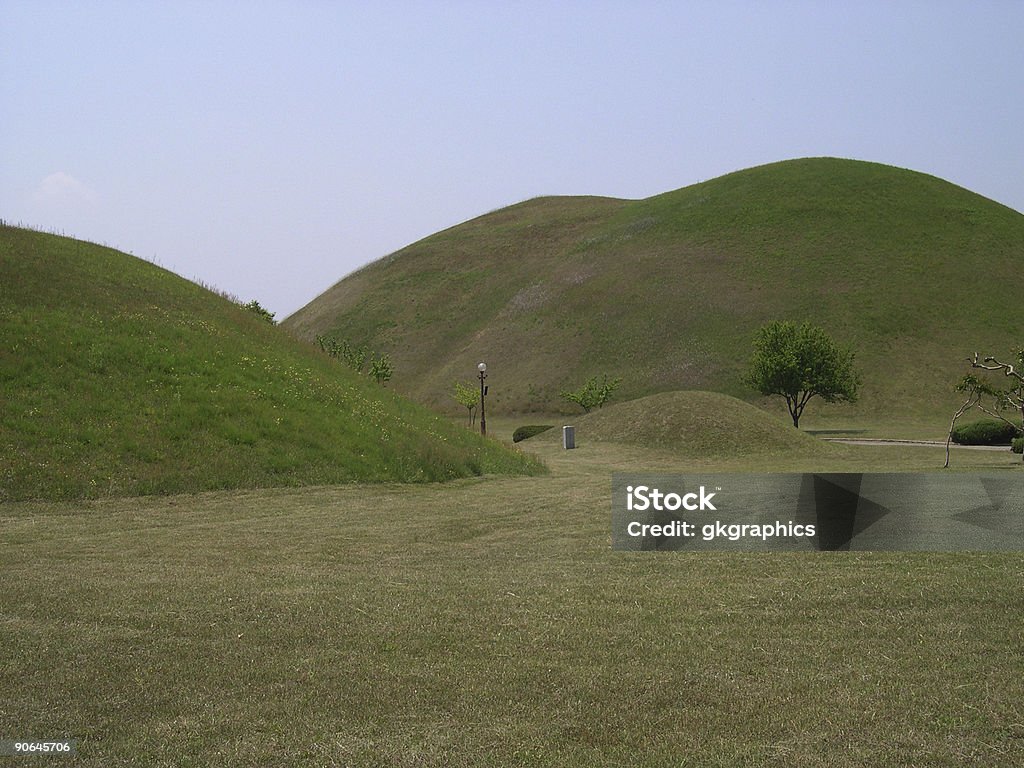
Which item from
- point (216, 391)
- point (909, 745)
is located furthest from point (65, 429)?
point (909, 745)

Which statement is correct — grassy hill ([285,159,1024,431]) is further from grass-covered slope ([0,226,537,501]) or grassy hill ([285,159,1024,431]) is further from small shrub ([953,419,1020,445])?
grass-covered slope ([0,226,537,501])

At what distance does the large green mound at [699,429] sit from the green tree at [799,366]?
14.8 metres

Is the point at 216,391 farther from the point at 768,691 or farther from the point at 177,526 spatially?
the point at 768,691

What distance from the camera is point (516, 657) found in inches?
275

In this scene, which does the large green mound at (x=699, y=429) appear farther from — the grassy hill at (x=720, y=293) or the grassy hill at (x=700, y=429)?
the grassy hill at (x=720, y=293)

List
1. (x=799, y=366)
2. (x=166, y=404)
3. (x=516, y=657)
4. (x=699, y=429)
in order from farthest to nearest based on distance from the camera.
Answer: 1. (x=799, y=366)
2. (x=699, y=429)
3. (x=166, y=404)
4. (x=516, y=657)

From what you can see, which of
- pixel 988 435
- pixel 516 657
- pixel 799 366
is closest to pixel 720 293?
pixel 799 366

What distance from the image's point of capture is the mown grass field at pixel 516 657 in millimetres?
5441

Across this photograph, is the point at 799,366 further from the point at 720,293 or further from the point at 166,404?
the point at 166,404

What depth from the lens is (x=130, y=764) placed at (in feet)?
17.2

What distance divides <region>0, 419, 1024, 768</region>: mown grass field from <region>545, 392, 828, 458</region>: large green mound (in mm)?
28846

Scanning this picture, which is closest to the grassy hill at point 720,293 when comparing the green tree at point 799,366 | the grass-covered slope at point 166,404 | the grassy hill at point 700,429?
the green tree at point 799,366

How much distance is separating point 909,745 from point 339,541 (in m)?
9.55

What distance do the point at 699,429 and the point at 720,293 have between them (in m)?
50.7
